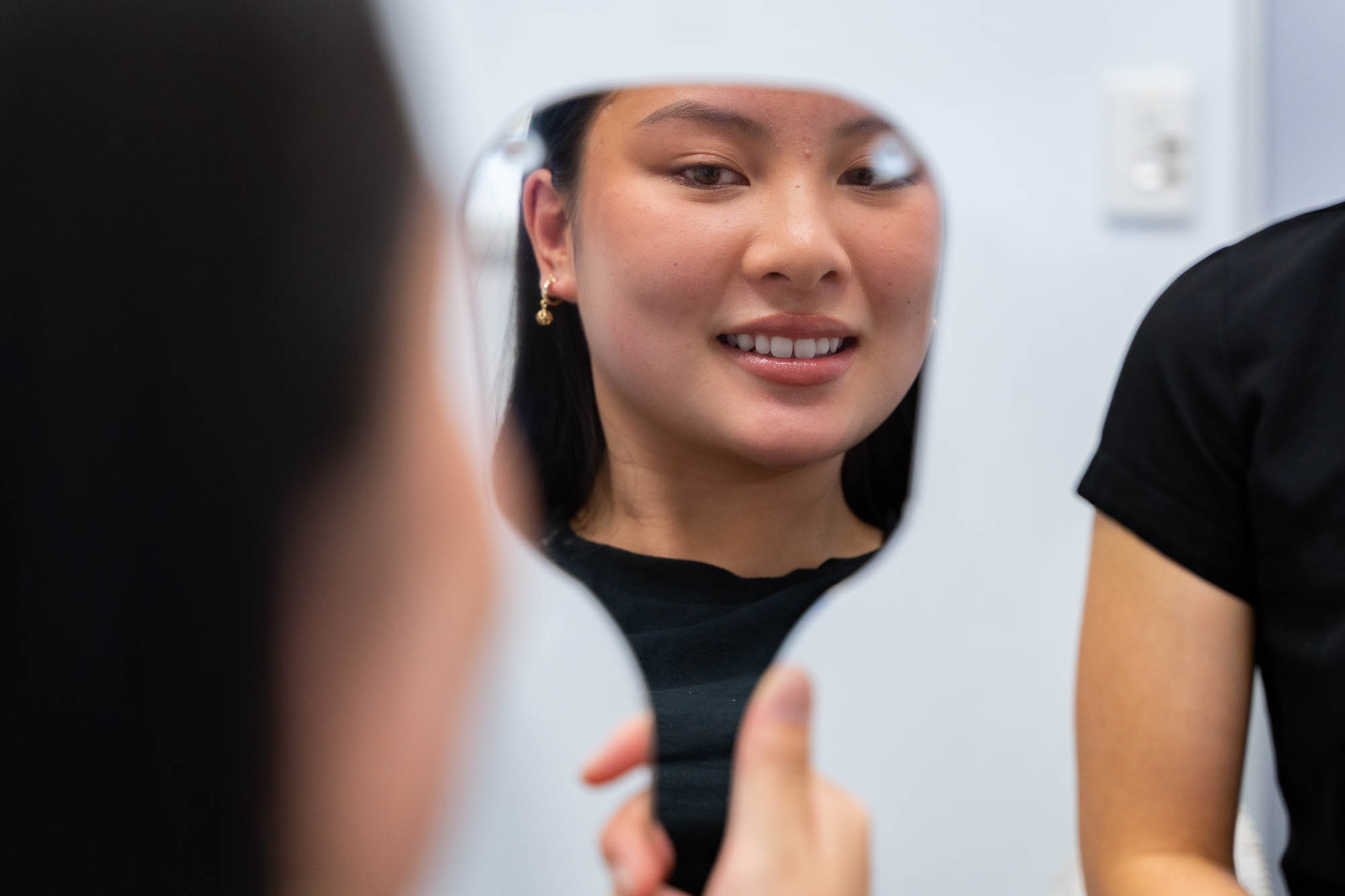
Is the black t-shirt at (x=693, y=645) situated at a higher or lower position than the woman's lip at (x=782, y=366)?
lower

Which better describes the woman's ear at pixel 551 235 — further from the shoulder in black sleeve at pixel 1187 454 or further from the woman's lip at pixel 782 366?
the shoulder in black sleeve at pixel 1187 454

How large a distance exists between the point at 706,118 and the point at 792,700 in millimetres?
238

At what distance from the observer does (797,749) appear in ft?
1.41

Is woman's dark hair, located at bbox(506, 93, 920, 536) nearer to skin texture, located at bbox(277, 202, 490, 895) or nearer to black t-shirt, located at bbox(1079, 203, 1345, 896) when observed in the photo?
skin texture, located at bbox(277, 202, 490, 895)

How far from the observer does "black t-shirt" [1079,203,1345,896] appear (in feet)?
1.97

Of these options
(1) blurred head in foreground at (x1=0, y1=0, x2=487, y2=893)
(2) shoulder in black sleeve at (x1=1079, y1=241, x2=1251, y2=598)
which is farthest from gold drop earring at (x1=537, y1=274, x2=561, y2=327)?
(2) shoulder in black sleeve at (x1=1079, y1=241, x2=1251, y2=598)

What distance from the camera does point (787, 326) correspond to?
49 cm

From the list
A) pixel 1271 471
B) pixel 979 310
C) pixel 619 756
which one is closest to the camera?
pixel 619 756

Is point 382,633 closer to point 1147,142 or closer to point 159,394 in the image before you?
point 159,394

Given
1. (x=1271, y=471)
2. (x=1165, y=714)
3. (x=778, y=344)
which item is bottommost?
(x=1165, y=714)

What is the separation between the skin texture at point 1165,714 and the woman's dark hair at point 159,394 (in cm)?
44

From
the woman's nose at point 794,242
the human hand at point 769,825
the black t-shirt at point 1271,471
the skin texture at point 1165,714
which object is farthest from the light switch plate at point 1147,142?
the human hand at point 769,825

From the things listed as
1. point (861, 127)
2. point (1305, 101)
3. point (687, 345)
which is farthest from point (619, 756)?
point (1305, 101)

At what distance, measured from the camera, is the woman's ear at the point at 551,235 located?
1.61ft
